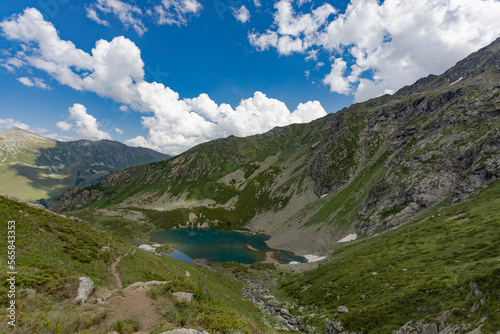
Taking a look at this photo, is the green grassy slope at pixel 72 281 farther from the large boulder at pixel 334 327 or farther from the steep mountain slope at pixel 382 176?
the steep mountain slope at pixel 382 176

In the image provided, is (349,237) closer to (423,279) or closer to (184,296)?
(423,279)

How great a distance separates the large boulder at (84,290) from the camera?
46.0 ft

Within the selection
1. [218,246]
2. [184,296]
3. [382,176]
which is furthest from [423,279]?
[218,246]

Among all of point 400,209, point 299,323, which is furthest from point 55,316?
point 400,209

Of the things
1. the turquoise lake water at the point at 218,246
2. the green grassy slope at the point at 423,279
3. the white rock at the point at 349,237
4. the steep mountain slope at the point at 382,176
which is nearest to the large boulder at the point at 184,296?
the green grassy slope at the point at 423,279

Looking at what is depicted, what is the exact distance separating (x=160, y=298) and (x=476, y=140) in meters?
138

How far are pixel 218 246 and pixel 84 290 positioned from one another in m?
121

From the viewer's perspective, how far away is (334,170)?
17138 centimetres

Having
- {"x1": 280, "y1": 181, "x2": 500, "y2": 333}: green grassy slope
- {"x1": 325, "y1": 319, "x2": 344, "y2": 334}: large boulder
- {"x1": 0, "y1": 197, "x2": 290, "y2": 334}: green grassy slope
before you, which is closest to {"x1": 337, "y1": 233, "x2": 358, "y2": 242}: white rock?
{"x1": 280, "y1": 181, "x2": 500, "y2": 333}: green grassy slope

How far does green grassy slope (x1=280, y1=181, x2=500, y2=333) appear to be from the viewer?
20.5 metres

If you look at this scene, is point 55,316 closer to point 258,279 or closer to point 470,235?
point 470,235

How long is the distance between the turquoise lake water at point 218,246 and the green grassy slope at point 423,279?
158 feet

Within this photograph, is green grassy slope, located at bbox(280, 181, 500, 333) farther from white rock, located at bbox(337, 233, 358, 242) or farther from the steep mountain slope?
white rock, located at bbox(337, 233, 358, 242)

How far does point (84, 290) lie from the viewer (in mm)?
14820
